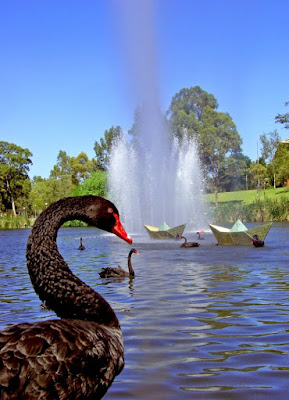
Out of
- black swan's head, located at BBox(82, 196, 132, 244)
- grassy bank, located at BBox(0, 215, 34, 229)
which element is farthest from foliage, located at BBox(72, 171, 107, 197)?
black swan's head, located at BBox(82, 196, 132, 244)

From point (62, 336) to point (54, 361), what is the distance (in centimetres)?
22

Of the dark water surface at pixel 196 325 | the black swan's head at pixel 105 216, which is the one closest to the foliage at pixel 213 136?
the dark water surface at pixel 196 325

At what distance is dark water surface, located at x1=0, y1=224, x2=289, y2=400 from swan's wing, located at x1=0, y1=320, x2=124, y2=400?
2.99 ft

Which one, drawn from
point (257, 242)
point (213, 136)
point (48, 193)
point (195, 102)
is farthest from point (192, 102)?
point (257, 242)

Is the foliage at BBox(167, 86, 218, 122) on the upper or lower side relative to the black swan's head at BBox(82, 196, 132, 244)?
upper

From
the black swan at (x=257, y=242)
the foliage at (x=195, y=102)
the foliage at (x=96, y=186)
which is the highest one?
the foliage at (x=195, y=102)

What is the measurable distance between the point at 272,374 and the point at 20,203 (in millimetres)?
85897

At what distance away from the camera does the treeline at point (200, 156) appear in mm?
72062

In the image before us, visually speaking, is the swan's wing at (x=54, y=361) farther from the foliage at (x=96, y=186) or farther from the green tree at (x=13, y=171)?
the green tree at (x=13, y=171)

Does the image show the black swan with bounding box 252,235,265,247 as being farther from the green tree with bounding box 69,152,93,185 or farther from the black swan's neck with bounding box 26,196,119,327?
the green tree with bounding box 69,152,93,185

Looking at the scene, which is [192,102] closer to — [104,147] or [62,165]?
[104,147]

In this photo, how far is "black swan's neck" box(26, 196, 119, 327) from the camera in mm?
4195

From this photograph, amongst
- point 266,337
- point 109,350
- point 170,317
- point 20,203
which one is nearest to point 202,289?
point 170,317

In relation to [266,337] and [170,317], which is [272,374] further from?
[170,317]
